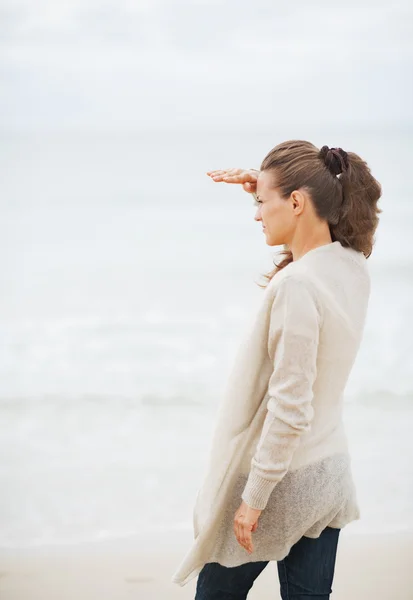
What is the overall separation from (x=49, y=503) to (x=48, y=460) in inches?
28.3

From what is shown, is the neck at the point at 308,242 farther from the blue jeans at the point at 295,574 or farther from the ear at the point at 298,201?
the blue jeans at the point at 295,574

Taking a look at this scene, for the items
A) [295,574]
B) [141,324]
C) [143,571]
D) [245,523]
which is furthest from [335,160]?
[141,324]

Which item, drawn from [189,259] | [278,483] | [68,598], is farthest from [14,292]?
[278,483]

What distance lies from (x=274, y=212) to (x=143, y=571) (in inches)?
70.1

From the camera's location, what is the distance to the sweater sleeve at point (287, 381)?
1.37 m

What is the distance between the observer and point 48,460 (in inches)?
172

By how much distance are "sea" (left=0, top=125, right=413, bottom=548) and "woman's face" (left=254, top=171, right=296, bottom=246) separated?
0.45 ft

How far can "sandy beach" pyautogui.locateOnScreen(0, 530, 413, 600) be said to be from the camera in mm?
2734

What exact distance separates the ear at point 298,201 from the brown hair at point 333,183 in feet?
0.04

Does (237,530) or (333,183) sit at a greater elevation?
(333,183)

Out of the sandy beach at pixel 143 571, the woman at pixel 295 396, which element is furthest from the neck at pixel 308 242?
the sandy beach at pixel 143 571

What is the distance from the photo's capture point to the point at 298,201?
1447mm

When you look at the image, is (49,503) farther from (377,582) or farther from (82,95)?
(82,95)

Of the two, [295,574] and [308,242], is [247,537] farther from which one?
[308,242]
